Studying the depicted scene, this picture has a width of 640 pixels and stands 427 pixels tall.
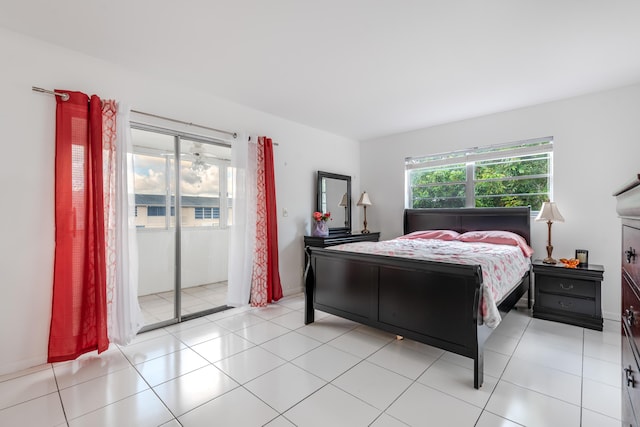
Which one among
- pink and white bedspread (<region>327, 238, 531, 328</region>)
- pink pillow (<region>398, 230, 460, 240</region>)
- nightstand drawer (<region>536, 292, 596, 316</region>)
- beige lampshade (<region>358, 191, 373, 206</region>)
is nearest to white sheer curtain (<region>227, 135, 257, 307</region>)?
pink and white bedspread (<region>327, 238, 531, 328</region>)

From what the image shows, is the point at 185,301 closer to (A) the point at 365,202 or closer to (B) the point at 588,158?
(A) the point at 365,202

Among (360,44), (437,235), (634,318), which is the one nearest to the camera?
(634,318)

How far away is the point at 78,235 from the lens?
2.40m

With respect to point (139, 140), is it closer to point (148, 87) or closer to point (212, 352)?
point (148, 87)

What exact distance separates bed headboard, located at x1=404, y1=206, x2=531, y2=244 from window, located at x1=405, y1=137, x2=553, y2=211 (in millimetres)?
243

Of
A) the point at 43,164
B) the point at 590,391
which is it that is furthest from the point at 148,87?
the point at 590,391

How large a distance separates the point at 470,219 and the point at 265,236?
2.84 m

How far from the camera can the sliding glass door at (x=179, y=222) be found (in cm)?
306

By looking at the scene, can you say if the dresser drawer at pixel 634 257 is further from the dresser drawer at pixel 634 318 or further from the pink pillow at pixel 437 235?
the pink pillow at pixel 437 235

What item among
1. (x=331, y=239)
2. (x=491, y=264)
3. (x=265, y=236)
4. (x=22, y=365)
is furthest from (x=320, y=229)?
(x=22, y=365)

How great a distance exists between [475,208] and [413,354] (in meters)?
2.53

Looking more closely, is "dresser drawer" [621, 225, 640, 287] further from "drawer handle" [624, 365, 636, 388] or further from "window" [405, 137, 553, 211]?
"window" [405, 137, 553, 211]

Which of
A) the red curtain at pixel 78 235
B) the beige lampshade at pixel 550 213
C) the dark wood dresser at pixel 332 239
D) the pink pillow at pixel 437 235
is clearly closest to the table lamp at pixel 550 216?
the beige lampshade at pixel 550 213

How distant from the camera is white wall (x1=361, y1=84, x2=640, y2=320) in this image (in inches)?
125
